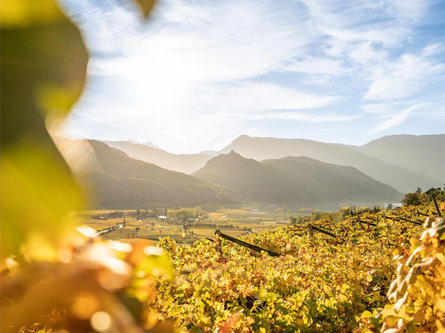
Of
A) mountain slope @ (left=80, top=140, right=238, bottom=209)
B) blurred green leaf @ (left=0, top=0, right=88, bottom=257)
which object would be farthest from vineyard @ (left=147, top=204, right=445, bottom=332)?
mountain slope @ (left=80, top=140, right=238, bottom=209)

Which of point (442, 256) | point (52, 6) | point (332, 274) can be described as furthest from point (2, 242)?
point (332, 274)

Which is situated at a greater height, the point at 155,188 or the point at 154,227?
the point at 155,188

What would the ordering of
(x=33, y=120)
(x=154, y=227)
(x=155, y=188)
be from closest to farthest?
(x=33, y=120), (x=154, y=227), (x=155, y=188)

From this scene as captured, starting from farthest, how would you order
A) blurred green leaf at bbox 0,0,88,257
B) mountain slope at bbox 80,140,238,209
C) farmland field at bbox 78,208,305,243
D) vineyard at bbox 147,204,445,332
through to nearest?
mountain slope at bbox 80,140,238,209, vineyard at bbox 147,204,445,332, farmland field at bbox 78,208,305,243, blurred green leaf at bbox 0,0,88,257

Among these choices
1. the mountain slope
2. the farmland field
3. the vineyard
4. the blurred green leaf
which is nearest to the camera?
the blurred green leaf

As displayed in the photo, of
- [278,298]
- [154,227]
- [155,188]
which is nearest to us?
[278,298]

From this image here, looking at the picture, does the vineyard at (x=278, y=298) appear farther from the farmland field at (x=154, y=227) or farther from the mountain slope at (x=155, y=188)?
the mountain slope at (x=155, y=188)

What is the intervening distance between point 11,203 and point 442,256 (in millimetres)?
1866

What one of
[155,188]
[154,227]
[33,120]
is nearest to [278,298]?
[33,120]

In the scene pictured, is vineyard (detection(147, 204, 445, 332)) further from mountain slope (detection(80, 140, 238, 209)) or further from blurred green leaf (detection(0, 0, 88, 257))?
mountain slope (detection(80, 140, 238, 209))

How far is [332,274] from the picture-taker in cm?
676

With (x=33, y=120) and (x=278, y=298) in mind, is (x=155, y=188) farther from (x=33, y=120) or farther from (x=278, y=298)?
(x=33, y=120)

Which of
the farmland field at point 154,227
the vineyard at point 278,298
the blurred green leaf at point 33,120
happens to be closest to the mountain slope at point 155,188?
the farmland field at point 154,227

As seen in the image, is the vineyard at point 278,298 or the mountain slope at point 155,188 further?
the mountain slope at point 155,188
